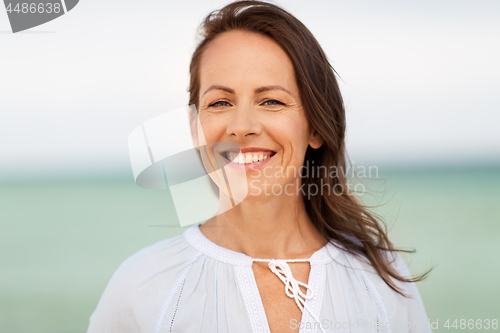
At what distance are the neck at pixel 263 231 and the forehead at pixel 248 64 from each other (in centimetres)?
56

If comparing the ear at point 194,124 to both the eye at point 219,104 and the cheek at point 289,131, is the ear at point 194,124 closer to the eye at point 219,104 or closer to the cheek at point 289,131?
the eye at point 219,104

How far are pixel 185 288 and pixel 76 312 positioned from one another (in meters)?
4.74

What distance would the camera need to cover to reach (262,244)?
1.96 metres

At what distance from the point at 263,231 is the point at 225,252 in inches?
8.2

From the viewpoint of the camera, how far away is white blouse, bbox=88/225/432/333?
1.72 m

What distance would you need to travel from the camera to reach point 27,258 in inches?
303

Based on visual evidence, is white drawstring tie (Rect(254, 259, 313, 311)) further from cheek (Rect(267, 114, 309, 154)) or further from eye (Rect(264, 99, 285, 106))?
eye (Rect(264, 99, 285, 106))

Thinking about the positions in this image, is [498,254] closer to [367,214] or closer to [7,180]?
[367,214]

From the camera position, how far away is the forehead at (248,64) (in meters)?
1.79

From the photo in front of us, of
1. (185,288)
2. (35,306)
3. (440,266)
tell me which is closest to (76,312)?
(35,306)

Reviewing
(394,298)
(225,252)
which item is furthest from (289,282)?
(394,298)

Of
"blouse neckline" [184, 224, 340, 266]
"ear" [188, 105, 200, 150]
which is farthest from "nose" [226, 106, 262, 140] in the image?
"blouse neckline" [184, 224, 340, 266]

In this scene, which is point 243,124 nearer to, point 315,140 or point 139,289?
point 315,140

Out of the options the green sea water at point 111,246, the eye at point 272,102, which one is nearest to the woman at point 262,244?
the eye at point 272,102
